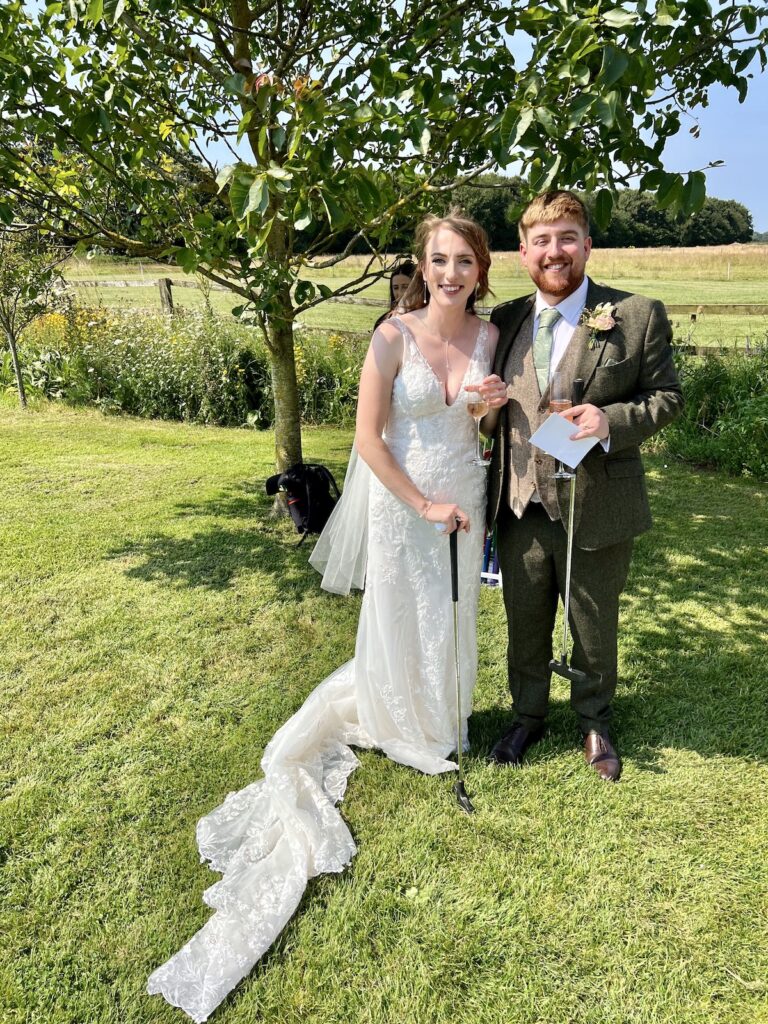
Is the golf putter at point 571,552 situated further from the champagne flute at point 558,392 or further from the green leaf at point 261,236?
the green leaf at point 261,236

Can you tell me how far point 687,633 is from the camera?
4.11 metres

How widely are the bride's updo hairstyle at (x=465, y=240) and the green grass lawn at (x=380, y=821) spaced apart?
206 cm

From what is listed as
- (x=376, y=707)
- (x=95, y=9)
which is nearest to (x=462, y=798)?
(x=376, y=707)

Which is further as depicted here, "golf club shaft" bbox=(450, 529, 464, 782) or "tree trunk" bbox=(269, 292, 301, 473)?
"tree trunk" bbox=(269, 292, 301, 473)

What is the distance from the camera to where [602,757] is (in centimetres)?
294

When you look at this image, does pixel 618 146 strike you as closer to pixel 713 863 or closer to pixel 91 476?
pixel 713 863

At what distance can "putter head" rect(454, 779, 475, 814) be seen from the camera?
2.72 metres

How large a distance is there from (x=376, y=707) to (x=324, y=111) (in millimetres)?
2378

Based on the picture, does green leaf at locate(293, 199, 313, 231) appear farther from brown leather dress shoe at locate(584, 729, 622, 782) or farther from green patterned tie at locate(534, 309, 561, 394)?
brown leather dress shoe at locate(584, 729, 622, 782)

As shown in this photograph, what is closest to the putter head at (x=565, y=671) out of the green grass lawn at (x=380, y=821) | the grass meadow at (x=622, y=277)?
the green grass lawn at (x=380, y=821)

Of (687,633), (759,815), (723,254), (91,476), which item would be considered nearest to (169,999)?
(759,815)

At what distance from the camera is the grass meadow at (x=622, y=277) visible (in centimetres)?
1523

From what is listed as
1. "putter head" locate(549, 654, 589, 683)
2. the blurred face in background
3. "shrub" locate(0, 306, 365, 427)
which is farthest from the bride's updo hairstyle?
"shrub" locate(0, 306, 365, 427)

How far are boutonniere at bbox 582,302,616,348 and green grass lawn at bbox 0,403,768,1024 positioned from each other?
1.90 metres
